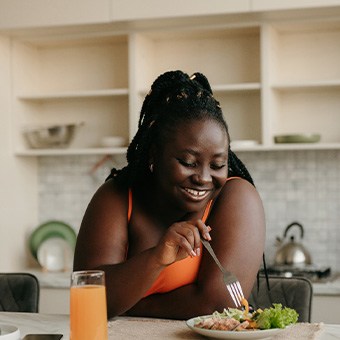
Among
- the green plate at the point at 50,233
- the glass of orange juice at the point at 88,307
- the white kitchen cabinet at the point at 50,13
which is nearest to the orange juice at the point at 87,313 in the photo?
the glass of orange juice at the point at 88,307

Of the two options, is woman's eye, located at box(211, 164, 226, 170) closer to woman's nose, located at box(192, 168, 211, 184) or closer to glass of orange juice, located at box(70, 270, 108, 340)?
woman's nose, located at box(192, 168, 211, 184)

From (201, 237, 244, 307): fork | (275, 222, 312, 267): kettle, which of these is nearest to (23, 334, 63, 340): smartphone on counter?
(201, 237, 244, 307): fork

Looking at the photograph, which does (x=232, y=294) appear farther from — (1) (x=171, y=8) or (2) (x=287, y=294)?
(1) (x=171, y=8)

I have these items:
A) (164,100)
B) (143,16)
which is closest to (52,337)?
(164,100)

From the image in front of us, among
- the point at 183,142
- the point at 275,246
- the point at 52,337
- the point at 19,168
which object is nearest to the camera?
the point at 52,337

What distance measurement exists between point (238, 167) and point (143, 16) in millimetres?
1643

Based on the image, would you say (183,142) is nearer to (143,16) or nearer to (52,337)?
(52,337)

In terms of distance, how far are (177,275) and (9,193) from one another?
234cm

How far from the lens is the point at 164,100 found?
206cm

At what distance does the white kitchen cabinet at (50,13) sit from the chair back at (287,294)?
1.90m

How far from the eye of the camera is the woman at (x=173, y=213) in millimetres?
1861

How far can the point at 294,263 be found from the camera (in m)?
3.71

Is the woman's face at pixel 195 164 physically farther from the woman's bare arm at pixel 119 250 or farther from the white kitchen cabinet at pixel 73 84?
the white kitchen cabinet at pixel 73 84

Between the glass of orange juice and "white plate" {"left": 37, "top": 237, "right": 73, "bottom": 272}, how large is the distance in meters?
2.70
